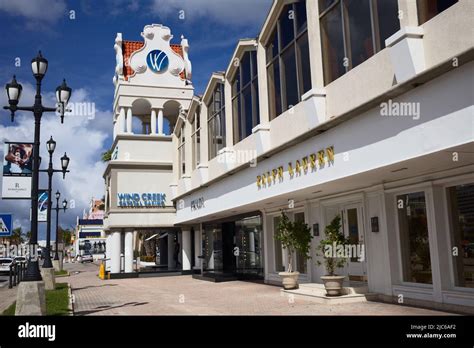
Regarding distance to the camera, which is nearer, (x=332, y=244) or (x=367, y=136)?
(x=367, y=136)

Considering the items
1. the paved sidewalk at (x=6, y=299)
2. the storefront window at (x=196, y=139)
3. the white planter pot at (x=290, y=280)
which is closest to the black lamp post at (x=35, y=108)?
the paved sidewalk at (x=6, y=299)

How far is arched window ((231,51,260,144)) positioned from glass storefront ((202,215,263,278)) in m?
4.63

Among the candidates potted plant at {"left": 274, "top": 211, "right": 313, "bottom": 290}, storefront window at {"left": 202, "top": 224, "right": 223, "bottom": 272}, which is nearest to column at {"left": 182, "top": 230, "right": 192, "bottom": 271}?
storefront window at {"left": 202, "top": 224, "right": 223, "bottom": 272}

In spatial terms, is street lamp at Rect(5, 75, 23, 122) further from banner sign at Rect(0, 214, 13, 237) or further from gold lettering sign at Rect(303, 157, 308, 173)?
gold lettering sign at Rect(303, 157, 308, 173)

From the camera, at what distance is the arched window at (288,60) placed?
14242 millimetres

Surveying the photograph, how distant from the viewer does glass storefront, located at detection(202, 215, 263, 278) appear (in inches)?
878

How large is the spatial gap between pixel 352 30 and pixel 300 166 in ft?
12.8

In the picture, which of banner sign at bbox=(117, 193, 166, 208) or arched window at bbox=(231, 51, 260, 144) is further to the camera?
banner sign at bbox=(117, 193, 166, 208)

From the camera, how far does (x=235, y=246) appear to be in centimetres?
2509

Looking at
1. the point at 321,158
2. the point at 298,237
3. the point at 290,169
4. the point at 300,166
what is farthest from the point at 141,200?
the point at 321,158

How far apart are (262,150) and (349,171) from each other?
16.9 feet

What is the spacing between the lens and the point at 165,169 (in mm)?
31688

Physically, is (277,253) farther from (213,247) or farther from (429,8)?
(429,8)
